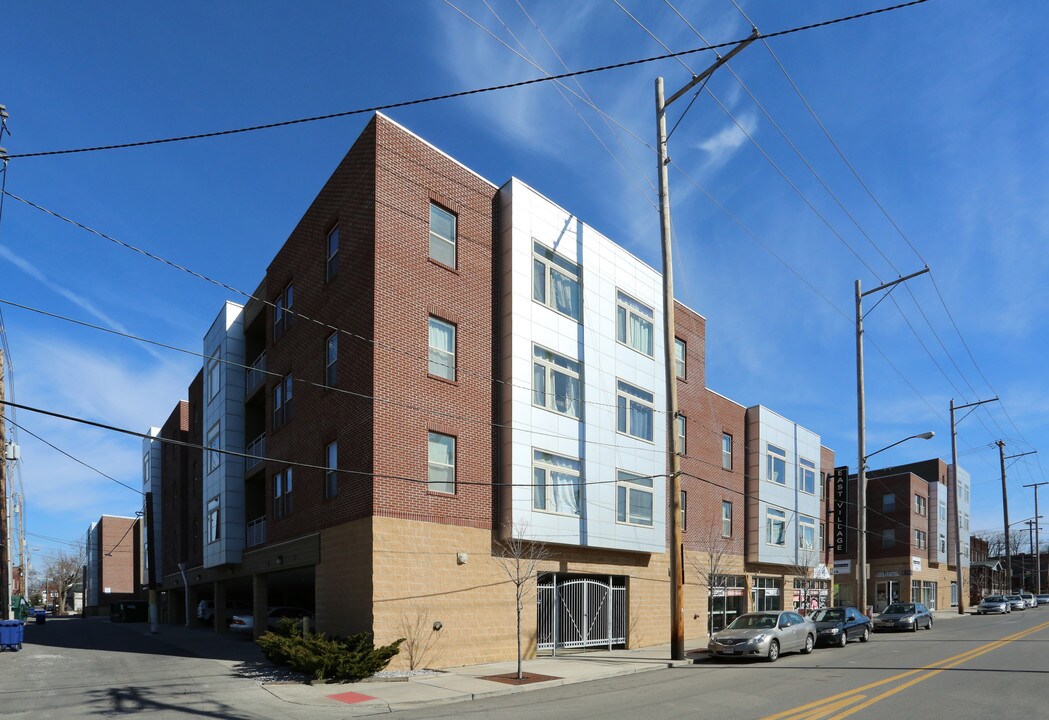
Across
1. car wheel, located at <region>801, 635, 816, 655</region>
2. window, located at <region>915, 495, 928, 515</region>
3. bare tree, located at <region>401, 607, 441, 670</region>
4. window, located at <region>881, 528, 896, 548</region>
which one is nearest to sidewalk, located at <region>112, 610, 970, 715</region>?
bare tree, located at <region>401, 607, 441, 670</region>

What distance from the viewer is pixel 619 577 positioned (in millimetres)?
26281

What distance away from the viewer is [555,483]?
23062 millimetres

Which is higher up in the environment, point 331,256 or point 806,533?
point 331,256

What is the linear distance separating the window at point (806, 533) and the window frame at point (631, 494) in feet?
52.2

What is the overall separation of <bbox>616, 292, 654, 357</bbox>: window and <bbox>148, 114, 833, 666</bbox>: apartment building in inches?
2.9

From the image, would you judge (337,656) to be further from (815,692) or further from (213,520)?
(213,520)

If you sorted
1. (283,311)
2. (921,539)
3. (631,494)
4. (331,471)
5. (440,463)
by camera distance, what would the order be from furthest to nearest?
(921,539)
(283,311)
(631,494)
(331,471)
(440,463)

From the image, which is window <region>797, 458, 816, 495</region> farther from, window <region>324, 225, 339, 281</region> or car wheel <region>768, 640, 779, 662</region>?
window <region>324, 225, 339, 281</region>

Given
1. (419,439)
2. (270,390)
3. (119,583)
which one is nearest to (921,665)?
(419,439)

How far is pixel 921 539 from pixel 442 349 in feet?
182

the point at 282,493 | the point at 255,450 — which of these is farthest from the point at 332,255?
the point at 255,450

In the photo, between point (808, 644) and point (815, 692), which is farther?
point (808, 644)

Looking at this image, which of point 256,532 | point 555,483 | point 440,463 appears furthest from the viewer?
point 256,532

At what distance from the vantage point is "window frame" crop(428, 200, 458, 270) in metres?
21.8
